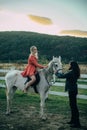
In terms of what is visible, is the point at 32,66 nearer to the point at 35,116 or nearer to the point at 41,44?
the point at 35,116

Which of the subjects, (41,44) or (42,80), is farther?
(41,44)

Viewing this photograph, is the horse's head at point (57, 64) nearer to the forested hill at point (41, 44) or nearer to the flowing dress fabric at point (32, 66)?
the flowing dress fabric at point (32, 66)

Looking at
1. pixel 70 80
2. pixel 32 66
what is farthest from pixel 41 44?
pixel 70 80

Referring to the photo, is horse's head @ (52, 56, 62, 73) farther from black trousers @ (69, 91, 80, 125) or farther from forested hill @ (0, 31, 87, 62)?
forested hill @ (0, 31, 87, 62)

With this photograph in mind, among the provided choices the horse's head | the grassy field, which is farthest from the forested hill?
the horse's head

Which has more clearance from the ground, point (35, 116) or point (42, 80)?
point (42, 80)

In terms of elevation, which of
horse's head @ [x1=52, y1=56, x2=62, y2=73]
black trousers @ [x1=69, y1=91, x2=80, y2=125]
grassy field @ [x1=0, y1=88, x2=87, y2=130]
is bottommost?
grassy field @ [x1=0, y1=88, x2=87, y2=130]

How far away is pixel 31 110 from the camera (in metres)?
8.91

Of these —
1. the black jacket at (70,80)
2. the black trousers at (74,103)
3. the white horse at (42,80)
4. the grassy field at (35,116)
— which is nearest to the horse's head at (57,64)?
the white horse at (42,80)

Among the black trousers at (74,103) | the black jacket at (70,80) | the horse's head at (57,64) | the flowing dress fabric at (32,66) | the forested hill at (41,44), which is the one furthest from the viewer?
the forested hill at (41,44)

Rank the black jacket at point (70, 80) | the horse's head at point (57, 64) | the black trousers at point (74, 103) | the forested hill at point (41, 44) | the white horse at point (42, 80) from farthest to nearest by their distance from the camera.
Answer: the forested hill at point (41, 44), the white horse at point (42, 80), the horse's head at point (57, 64), the black trousers at point (74, 103), the black jacket at point (70, 80)

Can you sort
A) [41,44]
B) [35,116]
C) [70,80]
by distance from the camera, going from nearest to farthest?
[70,80], [35,116], [41,44]

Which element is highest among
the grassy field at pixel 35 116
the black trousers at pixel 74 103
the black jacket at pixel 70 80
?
the black jacket at pixel 70 80

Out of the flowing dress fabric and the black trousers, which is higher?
the flowing dress fabric
